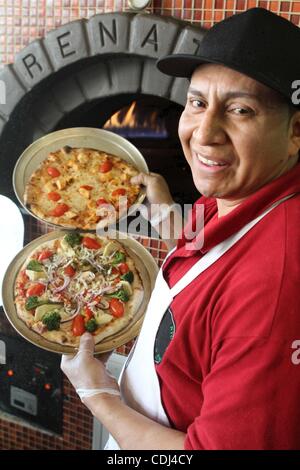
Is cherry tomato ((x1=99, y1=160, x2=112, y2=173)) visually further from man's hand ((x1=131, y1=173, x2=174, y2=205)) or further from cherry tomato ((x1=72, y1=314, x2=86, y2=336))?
cherry tomato ((x1=72, y1=314, x2=86, y2=336))

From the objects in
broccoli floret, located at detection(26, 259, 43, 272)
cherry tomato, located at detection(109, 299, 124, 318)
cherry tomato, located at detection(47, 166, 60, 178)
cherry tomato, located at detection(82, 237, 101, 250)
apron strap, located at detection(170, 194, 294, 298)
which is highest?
cherry tomato, located at detection(47, 166, 60, 178)

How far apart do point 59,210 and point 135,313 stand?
0.49 m

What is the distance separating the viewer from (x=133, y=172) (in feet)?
6.32

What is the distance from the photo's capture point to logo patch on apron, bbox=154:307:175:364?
1.16 metres

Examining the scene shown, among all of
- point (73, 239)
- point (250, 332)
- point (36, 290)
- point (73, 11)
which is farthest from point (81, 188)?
point (250, 332)

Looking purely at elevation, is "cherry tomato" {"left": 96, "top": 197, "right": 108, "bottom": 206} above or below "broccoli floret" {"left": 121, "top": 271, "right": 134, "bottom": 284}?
above

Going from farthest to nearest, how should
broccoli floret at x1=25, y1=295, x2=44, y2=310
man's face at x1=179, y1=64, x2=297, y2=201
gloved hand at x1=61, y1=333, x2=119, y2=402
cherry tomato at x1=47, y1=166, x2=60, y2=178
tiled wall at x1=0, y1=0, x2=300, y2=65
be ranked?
1. cherry tomato at x1=47, y1=166, x2=60, y2=178
2. broccoli floret at x1=25, y1=295, x2=44, y2=310
3. tiled wall at x1=0, y1=0, x2=300, y2=65
4. gloved hand at x1=61, y1=333, x2=119, y2=402
5. man's face at x1=179, y1=64, x2=297, y2=201

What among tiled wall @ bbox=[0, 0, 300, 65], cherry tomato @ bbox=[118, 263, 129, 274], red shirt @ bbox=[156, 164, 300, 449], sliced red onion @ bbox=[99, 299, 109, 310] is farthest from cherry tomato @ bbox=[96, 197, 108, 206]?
red shirt @ bbox=[156, 164, 300, 449]

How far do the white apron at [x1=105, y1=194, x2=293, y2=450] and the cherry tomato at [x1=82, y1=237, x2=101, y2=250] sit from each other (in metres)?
0.52

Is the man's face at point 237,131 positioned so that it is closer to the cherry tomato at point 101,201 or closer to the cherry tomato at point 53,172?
the cherry tomato at point 101,201

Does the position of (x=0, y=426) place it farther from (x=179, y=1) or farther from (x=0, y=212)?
(x=179, y=1)

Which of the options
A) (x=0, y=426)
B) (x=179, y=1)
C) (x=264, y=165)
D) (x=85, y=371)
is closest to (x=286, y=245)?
(x=264, y=165)

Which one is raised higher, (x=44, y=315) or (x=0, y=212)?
(x=0, y=212)
